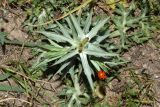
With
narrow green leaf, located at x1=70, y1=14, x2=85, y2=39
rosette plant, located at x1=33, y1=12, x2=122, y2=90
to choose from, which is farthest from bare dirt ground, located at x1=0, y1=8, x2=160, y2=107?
narrow green leaf, located at x1=70, y1=14, x2=85, y2=39

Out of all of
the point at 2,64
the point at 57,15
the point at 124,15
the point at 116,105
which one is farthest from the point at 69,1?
the point at 116,105

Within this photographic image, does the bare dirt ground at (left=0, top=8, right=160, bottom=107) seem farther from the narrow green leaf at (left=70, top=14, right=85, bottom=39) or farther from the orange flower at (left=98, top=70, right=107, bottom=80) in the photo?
the narrow green leaf at (left=70, top=14, right=85, bottom=39)

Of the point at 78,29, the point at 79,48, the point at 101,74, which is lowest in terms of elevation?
the point at 101,74

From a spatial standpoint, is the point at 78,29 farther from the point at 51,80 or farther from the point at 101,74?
the point at 51,80

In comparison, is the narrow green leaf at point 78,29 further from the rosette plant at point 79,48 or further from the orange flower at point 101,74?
the orange flower at point 101,74

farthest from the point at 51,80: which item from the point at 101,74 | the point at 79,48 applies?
the point at 79,48

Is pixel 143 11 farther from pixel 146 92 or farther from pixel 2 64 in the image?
pixel 2 64

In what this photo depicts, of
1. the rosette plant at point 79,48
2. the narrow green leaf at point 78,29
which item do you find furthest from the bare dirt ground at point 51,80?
the narrow green leaf at point 78,29

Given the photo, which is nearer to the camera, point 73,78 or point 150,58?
point 73,78
